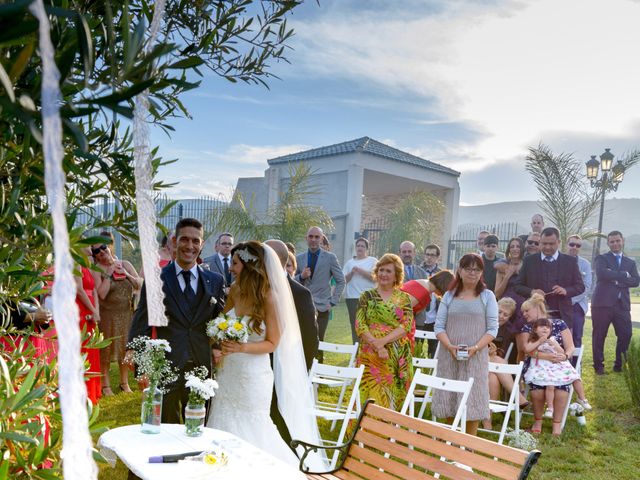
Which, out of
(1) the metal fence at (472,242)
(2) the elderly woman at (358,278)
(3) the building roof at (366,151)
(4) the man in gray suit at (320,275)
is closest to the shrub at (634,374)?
(2) the elderly woman at (358,278)

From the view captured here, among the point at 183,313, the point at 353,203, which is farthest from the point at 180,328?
the point at 353,203

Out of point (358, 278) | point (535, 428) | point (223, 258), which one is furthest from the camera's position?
point (358, 278)

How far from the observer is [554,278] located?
800cm

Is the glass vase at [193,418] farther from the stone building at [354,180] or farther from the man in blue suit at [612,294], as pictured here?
the stone building at [354,180]

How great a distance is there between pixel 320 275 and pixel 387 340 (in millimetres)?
3189

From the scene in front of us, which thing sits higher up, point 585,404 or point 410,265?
point 410,265

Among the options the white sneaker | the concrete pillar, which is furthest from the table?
the concrete pillar

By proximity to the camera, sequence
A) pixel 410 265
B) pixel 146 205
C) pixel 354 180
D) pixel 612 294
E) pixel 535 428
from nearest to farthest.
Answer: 1. pixel 146 205
2. pixel 535 428
3. pixel 410 265
4. pixel 612 294
5. pixel 354 180

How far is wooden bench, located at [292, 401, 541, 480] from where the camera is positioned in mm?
3293

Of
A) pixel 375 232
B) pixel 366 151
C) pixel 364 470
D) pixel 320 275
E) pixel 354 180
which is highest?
pixel 366 151

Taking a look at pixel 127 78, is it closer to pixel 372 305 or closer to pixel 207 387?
pixel 207 387

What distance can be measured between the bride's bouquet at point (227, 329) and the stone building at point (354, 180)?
16.4 meters

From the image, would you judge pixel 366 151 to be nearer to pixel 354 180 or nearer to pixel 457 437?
pixel 354 180

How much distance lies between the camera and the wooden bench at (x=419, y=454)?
10.8ft
